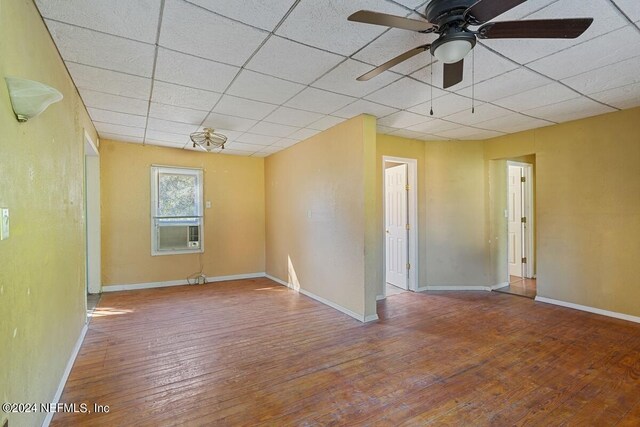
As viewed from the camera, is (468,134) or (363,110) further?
(468,134)

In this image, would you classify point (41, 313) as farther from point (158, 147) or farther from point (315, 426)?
point (158, 147)

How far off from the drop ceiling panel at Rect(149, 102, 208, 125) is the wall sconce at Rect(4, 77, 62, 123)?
6.48ft

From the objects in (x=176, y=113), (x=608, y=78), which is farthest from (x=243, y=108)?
(x=608, y=78)

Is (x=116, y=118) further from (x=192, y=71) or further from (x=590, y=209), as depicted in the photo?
(x=590, y=209)

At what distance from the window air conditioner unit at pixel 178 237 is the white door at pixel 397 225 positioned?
3.61 metres

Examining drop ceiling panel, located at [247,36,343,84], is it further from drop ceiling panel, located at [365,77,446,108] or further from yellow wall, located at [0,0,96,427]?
yellow wall, located at [0,0,96,427]

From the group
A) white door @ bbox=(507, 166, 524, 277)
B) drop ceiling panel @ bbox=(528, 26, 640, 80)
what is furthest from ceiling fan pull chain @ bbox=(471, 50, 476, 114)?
white door @ bbox=(507, 166, 524, 277)

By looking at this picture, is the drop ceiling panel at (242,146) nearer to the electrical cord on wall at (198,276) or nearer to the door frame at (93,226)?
the door frame at (93,226)

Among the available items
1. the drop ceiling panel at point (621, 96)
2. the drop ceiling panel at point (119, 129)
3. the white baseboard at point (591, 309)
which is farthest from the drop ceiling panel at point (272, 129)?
the white baseboard at point (591, 309)

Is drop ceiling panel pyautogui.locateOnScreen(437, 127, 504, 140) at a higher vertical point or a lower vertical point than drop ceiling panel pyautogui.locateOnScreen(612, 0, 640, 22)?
lower

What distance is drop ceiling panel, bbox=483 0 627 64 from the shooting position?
5.89 ft

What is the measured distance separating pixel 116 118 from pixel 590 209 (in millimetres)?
6097

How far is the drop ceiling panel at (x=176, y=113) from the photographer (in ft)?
11.2

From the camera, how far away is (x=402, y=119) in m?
3.90
